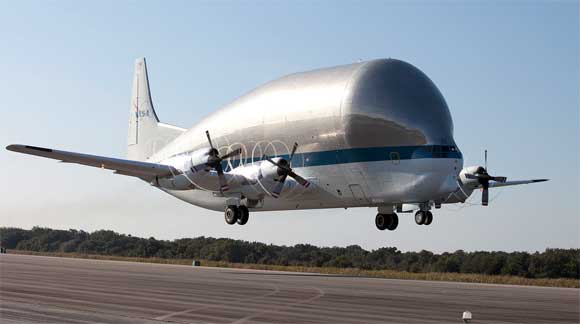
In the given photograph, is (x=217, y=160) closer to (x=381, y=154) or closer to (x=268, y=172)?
(x=268, y=172)

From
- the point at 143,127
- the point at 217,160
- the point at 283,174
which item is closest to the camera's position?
the point at 283,174

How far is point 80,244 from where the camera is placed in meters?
87.3

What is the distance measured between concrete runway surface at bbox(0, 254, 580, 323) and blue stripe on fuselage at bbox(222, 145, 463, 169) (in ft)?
31.0

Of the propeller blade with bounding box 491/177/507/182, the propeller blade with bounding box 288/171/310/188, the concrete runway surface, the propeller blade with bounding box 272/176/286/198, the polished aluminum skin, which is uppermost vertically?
the polished aluminum skin

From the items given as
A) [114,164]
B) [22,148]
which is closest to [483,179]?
[114,164]

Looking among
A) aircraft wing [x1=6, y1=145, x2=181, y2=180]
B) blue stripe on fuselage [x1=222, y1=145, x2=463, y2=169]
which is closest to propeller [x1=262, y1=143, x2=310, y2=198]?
blue stripe on fuselage [x1=222, y1=145, x2=463, y2=169]

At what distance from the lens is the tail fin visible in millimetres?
60375

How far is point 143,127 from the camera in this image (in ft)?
203

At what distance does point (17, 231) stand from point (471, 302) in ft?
277

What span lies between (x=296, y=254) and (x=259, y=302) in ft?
191

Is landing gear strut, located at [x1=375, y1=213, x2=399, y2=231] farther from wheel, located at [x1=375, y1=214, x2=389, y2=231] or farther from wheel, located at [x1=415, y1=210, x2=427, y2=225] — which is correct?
wheel, located at [x1=415, y1=210, x2=427, y2=225]

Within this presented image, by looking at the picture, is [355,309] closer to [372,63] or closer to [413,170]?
[413,170]

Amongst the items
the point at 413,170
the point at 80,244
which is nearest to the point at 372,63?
the point at 413,170

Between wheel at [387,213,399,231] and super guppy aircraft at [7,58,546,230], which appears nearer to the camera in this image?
super guppy aircraft at [7,58,546,230]
